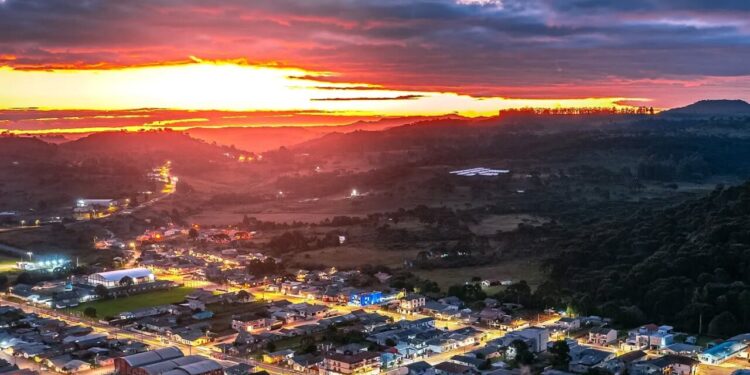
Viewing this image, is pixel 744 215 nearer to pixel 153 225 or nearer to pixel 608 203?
pixel 608 203

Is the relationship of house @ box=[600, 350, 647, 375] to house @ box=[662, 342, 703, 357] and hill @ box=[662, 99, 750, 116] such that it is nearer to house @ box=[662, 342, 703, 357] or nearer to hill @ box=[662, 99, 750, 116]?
house @ box=[662, 342, 703, 357]

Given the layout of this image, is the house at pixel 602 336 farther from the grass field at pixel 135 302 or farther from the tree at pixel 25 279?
the tree at pixel 25 279

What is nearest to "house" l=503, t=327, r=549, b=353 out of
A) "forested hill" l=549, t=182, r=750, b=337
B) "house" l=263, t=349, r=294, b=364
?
"forested hill" l=549, t=182, r=750, b=337

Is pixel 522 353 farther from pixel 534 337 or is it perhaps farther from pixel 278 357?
pixel 278 357

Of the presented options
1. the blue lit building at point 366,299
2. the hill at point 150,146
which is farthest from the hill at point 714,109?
the blue lit building at point 366,299

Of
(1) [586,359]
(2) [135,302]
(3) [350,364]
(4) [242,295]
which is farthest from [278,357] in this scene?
(2) [135,302]

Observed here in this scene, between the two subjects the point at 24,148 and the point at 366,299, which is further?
the point at 24,148
